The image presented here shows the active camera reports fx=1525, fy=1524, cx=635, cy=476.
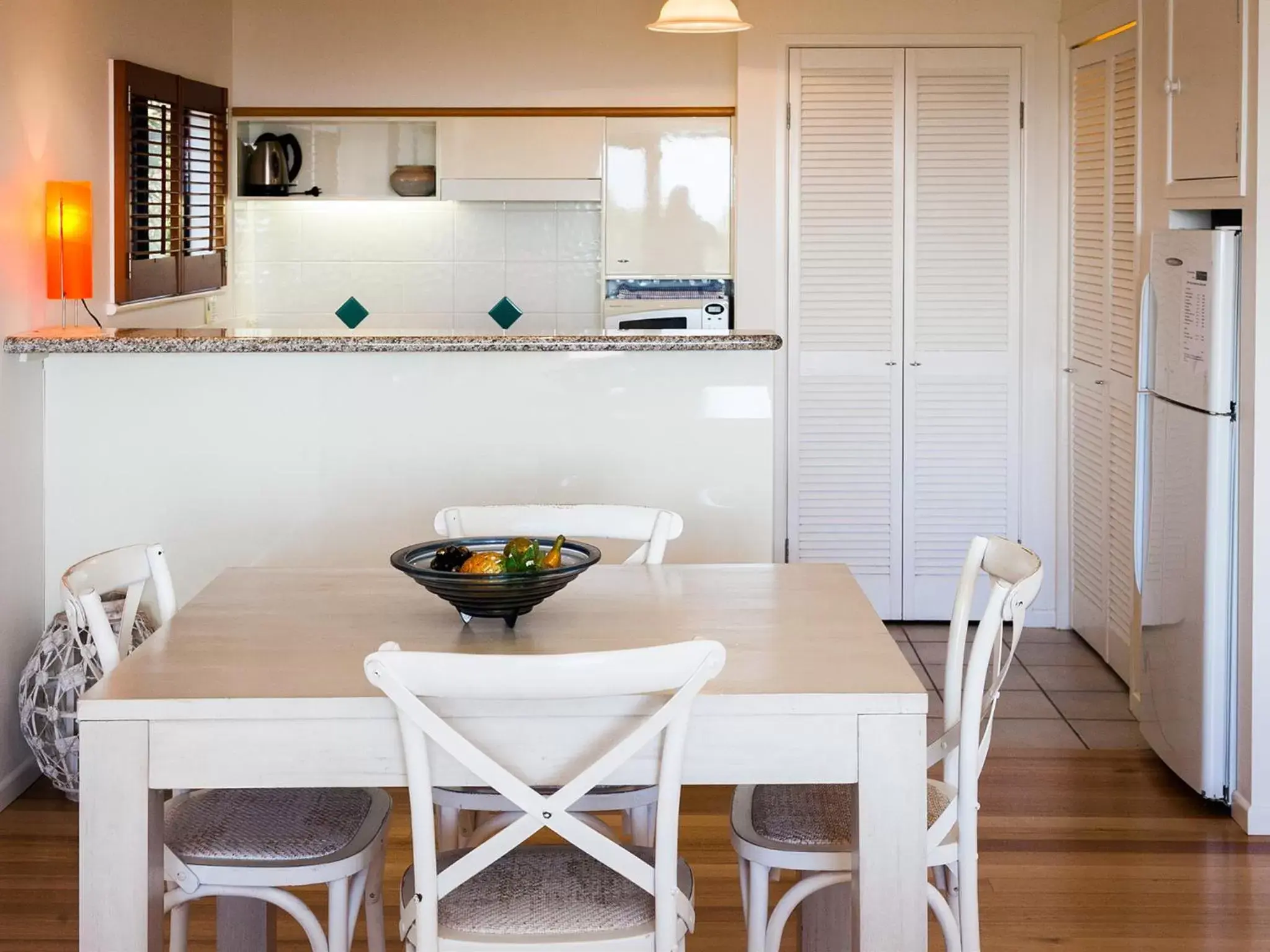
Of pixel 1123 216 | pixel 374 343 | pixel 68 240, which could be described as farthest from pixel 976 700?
pixel 1123 216

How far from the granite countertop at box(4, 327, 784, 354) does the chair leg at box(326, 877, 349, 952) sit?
184cm

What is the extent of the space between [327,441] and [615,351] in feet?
2.62

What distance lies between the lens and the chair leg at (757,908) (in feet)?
7.79

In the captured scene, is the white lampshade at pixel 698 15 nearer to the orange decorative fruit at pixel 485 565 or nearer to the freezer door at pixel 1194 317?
the freezer door at pixel 1194 317

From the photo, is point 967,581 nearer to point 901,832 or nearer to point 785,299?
point 901,832

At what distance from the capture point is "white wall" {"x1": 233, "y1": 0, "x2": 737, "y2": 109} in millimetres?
5906

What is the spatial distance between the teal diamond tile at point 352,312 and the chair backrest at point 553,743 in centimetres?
431

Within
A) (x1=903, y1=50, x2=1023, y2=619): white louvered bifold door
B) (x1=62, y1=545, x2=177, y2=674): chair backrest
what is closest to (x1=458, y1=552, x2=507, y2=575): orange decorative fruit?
(x1=62, y1=545, x2=177, y2=674): chair backrest

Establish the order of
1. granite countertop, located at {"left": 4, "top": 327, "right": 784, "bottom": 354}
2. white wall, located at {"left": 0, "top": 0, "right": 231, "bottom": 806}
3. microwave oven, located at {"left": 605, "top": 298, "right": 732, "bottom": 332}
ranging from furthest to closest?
microwave oven, located at {"left": 605, "top": 298, "right": 732, "bottom": 332} → granite countertop, located at {"left": 4, "top": 327, "right": 784, "bottom": 354} → white wall, located at {"left": 0, "top": 0, "right": 231, "bottom": 806}

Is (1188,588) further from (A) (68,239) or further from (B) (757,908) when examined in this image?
(A) (68,239)

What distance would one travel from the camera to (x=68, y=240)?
3930 millimetres

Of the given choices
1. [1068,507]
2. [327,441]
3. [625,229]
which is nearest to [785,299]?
[625,229]

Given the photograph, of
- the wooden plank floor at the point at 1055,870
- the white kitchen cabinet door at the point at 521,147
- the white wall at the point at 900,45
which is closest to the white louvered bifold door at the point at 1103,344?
the white wall at the point at 900,45

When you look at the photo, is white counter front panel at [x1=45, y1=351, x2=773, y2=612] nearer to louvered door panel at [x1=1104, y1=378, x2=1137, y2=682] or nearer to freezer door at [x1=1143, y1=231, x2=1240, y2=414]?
freezer door at [x1=1143, y1=231, x2=1240, y2=414]
